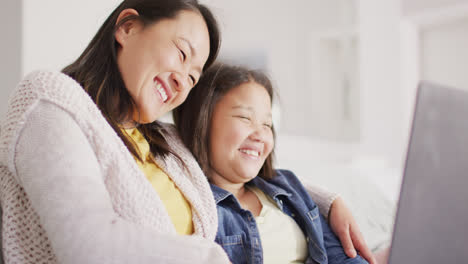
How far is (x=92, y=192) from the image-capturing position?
0.64 meters

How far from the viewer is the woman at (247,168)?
42.1 inches

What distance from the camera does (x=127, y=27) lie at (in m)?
0.93

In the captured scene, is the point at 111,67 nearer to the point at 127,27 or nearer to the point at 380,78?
the point at 127,27

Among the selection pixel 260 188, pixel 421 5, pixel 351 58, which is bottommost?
pixel 351 58

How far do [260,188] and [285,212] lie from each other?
0.33 ft

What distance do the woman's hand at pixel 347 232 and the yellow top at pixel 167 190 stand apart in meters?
0.43

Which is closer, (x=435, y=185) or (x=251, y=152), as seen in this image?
(x=435, y=185)

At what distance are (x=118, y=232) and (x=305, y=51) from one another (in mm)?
3748

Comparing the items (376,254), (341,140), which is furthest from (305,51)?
(376,254)

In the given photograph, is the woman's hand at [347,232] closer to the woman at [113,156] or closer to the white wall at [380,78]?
the woman at [113,156]

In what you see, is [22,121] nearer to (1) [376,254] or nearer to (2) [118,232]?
(2) [118,232]

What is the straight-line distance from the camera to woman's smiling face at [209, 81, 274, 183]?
3.62ft

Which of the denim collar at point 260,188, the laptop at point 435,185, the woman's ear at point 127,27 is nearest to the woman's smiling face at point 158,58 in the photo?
the woman's ear at point 127,27

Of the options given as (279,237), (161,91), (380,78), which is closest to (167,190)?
(161,91)
